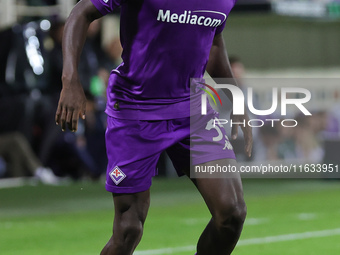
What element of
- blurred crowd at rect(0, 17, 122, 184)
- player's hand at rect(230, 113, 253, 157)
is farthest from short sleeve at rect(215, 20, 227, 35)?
blurred crowd at rect(0, 17, 122, 184)

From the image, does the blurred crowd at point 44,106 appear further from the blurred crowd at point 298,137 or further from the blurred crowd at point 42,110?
the blurred crowd at point 298,137

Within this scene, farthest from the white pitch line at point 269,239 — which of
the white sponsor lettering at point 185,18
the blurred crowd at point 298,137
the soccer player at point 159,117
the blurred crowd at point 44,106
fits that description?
the blurred crowd at point 298,137

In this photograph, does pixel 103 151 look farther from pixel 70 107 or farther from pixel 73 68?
pixel 70 107

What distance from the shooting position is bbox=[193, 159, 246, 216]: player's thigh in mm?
4992

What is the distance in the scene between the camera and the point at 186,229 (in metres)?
8.92

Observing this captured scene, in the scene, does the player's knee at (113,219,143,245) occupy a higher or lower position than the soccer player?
lower

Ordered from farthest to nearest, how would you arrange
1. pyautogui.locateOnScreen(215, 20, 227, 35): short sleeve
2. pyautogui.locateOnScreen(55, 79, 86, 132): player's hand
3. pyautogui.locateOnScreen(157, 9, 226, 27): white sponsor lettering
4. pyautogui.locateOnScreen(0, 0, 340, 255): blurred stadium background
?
pyautogui.locateOnScreen(0, 0, 340, 255): blurred stadium background
pyautogui.locateOnScreen(215, 20, 227, 35): short sleeve
pyautogui.locateOnScreen(157, 9, 226, 27): white sponsor lettering
pyautogui.locateOnScreen(55, 79, 86, 132): player's hand

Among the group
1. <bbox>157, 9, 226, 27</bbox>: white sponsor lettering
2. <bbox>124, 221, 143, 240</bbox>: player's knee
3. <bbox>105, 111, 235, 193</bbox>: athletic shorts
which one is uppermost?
<bbox>157, 9, 226, 27</bbox>: white sponsor lettering

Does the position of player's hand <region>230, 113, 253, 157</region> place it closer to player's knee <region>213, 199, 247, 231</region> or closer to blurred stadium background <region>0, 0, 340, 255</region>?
player's knee <region>213, 199, 247, 231</region>

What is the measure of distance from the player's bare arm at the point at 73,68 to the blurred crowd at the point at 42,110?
30.1 ft

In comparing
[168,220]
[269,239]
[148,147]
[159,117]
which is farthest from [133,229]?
[168,220]

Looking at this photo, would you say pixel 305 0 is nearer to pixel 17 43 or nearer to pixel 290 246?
pixel 17 43

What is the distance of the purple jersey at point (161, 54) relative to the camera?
4910mm

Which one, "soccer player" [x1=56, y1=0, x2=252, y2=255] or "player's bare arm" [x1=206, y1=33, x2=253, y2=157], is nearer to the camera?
"soccer player" [x1=56, y1=0, x2=252, y2=255]
